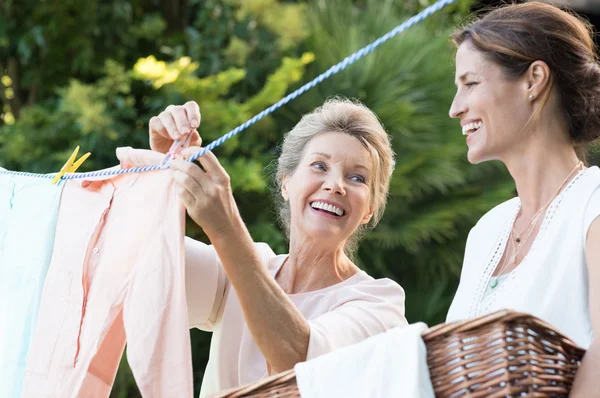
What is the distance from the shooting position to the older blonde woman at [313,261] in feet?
6.50

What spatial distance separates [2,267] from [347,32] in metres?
3.19

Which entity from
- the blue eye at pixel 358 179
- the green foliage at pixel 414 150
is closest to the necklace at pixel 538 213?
the blue eye at pixel 358 179

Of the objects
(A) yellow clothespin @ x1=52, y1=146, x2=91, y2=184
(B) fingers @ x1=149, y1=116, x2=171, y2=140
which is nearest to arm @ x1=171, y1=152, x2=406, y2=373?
(B) fingers @ x1=149, y1=116, x2=171, y2=140

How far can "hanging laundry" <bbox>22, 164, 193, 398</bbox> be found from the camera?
1.86 meters

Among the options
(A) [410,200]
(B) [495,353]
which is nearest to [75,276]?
(B) [495,353]

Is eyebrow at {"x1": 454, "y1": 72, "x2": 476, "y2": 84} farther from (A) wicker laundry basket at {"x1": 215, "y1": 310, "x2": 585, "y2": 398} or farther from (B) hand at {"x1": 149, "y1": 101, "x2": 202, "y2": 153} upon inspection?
(A) wicker laundry basket at {"x1": 215, "y1": 310, "x2": 585, "y2": 398}

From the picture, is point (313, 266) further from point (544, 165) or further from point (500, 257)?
point (544, 165)

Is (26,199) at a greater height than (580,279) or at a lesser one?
greater

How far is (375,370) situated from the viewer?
4.65ft

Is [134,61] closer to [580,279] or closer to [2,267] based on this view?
[2,267]

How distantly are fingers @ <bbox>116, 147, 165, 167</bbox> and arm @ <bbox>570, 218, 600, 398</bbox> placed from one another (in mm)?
962

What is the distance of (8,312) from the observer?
7.00ft

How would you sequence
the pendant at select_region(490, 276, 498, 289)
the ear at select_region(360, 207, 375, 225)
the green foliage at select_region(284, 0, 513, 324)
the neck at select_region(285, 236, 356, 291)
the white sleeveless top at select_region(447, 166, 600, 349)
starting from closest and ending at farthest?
the white sleeveless top at select_region(447, 166, 600, 349), the pendant at select_region(490, 276, 498, 289), the neck at select_region(285, 236, 356, 291), the ear at select_region(360, 207, 375, 225), the green foliage at select_region(284, 0, 513, 324)

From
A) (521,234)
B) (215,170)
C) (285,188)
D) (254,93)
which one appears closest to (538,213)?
(521,234)
